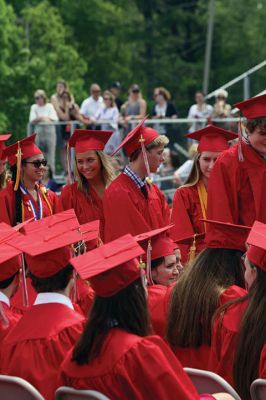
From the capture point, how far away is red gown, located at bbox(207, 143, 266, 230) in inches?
290

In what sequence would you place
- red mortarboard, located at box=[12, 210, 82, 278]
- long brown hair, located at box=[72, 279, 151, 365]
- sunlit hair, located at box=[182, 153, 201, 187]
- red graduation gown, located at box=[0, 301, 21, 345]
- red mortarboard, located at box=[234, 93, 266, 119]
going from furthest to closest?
1. sunlit hair, located at box=[182, 153, 201, 187]
2. red mortarboard, located at box=[234, 93, 266, 119]
3. red graduation gown, located at box=[0, 301, 21, 345]
4. red mortarboard, located at box=[12, 210, 82, 278]
5. long brown hair, located at box=[72, 279, 151, 365]

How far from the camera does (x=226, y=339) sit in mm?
5875

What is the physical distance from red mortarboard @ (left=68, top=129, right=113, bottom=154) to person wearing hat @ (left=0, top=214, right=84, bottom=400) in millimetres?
4470

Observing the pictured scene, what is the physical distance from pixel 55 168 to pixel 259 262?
12.2 meters

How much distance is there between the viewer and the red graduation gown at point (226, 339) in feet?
19.2

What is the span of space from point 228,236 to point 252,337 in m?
1.50

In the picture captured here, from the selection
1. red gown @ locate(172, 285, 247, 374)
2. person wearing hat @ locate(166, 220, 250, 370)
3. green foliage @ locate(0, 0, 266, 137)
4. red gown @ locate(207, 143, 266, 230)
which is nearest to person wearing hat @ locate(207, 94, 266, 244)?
red gown @ locate(207, 143, 266, 230)

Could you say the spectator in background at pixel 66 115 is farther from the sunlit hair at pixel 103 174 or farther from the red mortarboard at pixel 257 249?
the red mortarboard at pixel 257 249

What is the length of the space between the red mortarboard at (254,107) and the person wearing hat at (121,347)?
2227mm

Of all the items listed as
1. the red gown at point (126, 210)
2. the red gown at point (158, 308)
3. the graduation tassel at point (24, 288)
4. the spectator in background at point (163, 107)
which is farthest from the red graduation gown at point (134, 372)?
the spectator in background at point (163, 107)

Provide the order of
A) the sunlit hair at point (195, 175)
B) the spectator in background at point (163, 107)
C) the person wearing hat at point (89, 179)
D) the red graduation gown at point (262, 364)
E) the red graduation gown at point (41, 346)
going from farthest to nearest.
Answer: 1. the spectator in background at point (163, 107)
2. the person wearing hat at point (89, 179)
3. the sunlit hair at point (195, 175)
4. the red graduation gown at point (41, 346)
5. the red graduation gown at point (262, 364)

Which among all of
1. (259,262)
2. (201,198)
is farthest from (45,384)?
(201,198)

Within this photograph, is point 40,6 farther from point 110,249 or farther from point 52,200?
point 110,249

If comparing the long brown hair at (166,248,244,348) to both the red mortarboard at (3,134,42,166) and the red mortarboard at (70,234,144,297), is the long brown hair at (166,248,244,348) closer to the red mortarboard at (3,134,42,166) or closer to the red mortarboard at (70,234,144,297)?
the red mortarboard at (70,234,144,297)
